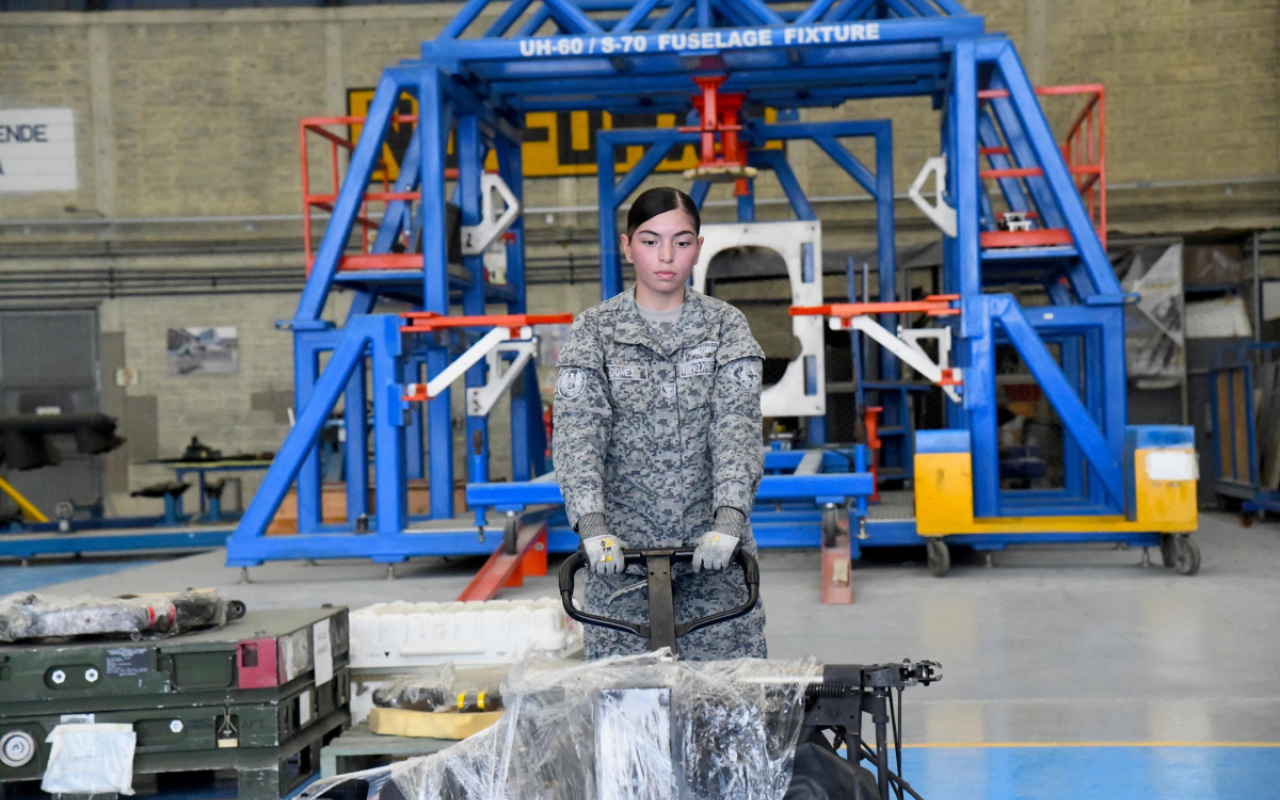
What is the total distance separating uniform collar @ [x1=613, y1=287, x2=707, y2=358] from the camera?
2.53m

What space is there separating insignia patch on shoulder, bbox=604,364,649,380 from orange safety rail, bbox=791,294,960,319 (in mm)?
5800

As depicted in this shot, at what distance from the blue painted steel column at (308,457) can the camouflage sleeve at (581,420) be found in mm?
6822

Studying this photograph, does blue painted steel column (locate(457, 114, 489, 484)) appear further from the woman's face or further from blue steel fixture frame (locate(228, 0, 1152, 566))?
the woman's face

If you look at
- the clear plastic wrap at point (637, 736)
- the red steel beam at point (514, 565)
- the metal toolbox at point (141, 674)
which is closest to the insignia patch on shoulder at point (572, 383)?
the clear plastic wrap at point (637, 736)

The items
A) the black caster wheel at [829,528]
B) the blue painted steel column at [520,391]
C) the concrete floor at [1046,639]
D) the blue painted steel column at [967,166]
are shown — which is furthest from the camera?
the blue painted steel column at [520,391]

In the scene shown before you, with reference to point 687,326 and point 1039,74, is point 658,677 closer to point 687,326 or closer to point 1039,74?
point 687,326

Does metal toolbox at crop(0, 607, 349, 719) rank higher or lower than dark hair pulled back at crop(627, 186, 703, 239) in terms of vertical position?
lower

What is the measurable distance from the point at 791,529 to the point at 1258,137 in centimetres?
954

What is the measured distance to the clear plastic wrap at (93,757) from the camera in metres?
3.70

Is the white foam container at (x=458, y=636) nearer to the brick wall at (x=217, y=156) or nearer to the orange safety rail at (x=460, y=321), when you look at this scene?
the orange safety rail at (x=460, y=321)

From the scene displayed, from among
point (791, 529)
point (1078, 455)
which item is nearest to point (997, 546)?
point (791, 529)

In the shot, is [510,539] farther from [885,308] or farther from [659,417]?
[659,417]

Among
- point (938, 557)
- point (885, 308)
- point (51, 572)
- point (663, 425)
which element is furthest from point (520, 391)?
point (663, 425)

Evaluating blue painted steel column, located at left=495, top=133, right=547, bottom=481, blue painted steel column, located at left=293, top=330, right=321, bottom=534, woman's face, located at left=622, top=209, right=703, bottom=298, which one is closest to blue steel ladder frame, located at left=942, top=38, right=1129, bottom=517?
blue painted steel column, located at left=495, top=133, right=547, bottom=481
